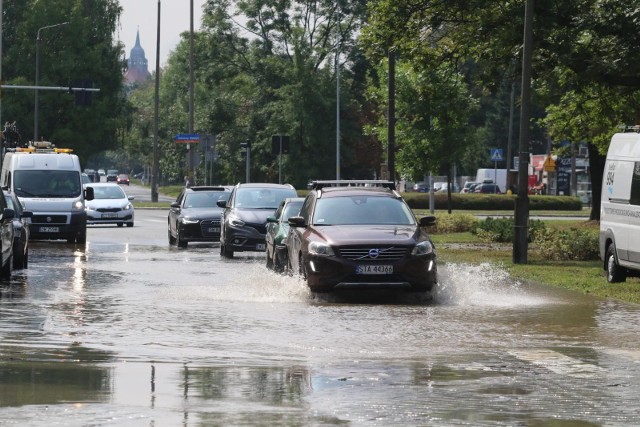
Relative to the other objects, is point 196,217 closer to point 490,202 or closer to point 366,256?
point 366,256

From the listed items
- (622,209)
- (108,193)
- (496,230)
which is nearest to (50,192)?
(496,230)

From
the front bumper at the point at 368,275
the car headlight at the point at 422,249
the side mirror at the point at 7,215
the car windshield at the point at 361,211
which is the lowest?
the front bumper at the point at 368,275

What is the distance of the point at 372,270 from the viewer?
65.7ft

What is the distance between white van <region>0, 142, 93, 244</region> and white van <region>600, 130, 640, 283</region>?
630 inches

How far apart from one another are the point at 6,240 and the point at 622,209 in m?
9.27

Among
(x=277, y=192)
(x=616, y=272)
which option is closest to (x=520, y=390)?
(x=616, y=272)

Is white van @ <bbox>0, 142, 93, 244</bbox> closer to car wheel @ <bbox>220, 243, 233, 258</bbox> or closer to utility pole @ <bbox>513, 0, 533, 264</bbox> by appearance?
car wheel @ <bbox>220, 243, 233, 258</bbox>

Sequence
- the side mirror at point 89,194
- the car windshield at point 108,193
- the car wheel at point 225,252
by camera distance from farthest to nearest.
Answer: the car windshield at point 108,193 < the side mirror at point 89,194 < the car wheel at point 225,252

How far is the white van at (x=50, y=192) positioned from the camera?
37.4 metres

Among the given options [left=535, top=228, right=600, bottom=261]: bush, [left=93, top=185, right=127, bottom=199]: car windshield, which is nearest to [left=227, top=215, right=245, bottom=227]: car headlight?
[left=535, top=228, right=600, bottom=261]: bush

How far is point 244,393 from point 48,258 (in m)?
20.5

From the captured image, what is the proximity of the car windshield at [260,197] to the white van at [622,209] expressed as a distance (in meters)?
10.2

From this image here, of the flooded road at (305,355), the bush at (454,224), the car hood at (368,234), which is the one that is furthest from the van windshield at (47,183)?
the car hood at (368,234)

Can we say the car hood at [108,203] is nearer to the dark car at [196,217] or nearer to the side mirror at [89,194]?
the side mirror at [89,194]
